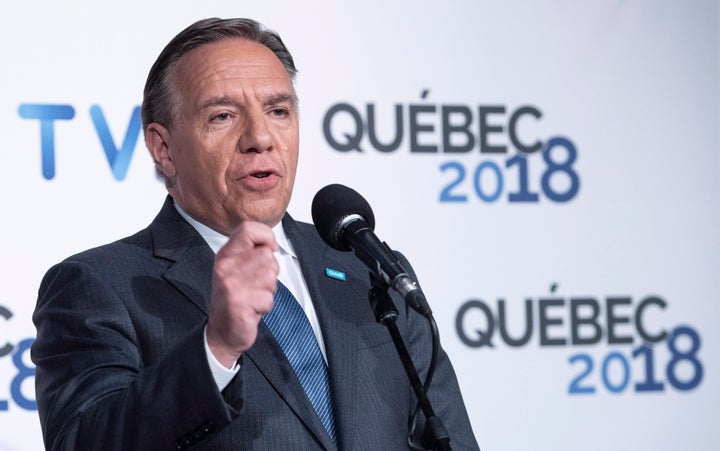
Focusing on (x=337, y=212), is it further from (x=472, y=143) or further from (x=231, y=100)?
(x=472, y=143)

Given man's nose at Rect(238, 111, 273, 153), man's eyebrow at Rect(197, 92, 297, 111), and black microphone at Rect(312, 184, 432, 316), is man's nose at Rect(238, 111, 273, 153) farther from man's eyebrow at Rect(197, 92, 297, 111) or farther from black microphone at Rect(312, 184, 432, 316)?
black microphone at Rect(312, 184, 432, 316)

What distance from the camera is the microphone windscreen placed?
192 centimetres

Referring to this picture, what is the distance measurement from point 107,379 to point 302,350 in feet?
1.49

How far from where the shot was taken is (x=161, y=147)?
8.19 ft

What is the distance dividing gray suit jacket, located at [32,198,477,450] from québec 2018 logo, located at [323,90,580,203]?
3.53 ft

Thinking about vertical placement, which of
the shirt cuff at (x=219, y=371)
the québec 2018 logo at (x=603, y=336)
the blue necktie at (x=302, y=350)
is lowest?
Answer: the québec 2018 logo at (x=603, y=336)

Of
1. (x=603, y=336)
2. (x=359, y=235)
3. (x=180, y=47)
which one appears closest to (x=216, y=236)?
(x=180, y=47)

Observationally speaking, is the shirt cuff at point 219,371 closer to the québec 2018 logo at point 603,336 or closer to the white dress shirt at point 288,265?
the white dress shirt at point 288,265

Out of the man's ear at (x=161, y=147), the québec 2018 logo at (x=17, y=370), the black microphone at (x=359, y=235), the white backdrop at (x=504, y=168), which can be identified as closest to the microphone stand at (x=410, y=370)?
the black microphone at (x=359, y=235)

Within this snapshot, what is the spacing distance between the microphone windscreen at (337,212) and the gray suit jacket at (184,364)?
288 mm

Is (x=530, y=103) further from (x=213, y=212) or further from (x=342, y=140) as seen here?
(x=213, y=212)

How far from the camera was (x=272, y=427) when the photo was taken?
2.06m

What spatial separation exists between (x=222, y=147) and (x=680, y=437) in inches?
91.5

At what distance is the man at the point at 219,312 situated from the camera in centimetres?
173
